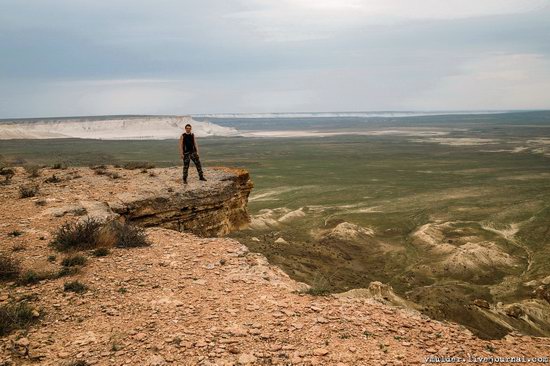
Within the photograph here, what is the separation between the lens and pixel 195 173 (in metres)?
18.2

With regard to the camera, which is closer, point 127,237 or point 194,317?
point 194,317

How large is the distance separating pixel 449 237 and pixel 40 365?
2889 centimetres

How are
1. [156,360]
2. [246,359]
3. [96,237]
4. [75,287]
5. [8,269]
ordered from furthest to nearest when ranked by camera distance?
[96,237], [8,269], [75,287], [246,359], [156,360]

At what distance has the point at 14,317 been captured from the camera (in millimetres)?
6109

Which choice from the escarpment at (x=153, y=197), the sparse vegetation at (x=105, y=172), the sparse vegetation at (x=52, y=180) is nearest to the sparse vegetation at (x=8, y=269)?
the escarpment at (x=153, y=197)

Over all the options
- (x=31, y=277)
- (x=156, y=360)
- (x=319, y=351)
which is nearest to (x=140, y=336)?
(x=156, y=360)

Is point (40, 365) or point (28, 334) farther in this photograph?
point (28, 334)

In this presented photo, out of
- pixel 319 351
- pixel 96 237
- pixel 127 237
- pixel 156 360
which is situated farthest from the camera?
pixel 127 237

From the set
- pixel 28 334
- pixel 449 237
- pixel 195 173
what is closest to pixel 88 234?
pixel 28 334

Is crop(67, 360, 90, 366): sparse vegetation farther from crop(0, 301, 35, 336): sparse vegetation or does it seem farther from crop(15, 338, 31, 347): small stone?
crop(0, 301, 35, 336): sparse vegetation

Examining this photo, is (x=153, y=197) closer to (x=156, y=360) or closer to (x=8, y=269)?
(x=8, y=269)

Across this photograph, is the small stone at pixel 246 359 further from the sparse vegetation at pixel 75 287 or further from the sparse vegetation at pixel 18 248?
the sparse vegetation at pixel 18 248

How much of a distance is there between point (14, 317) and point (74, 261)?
7.28 feet

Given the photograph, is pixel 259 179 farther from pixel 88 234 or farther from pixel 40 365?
pixel 40 365
